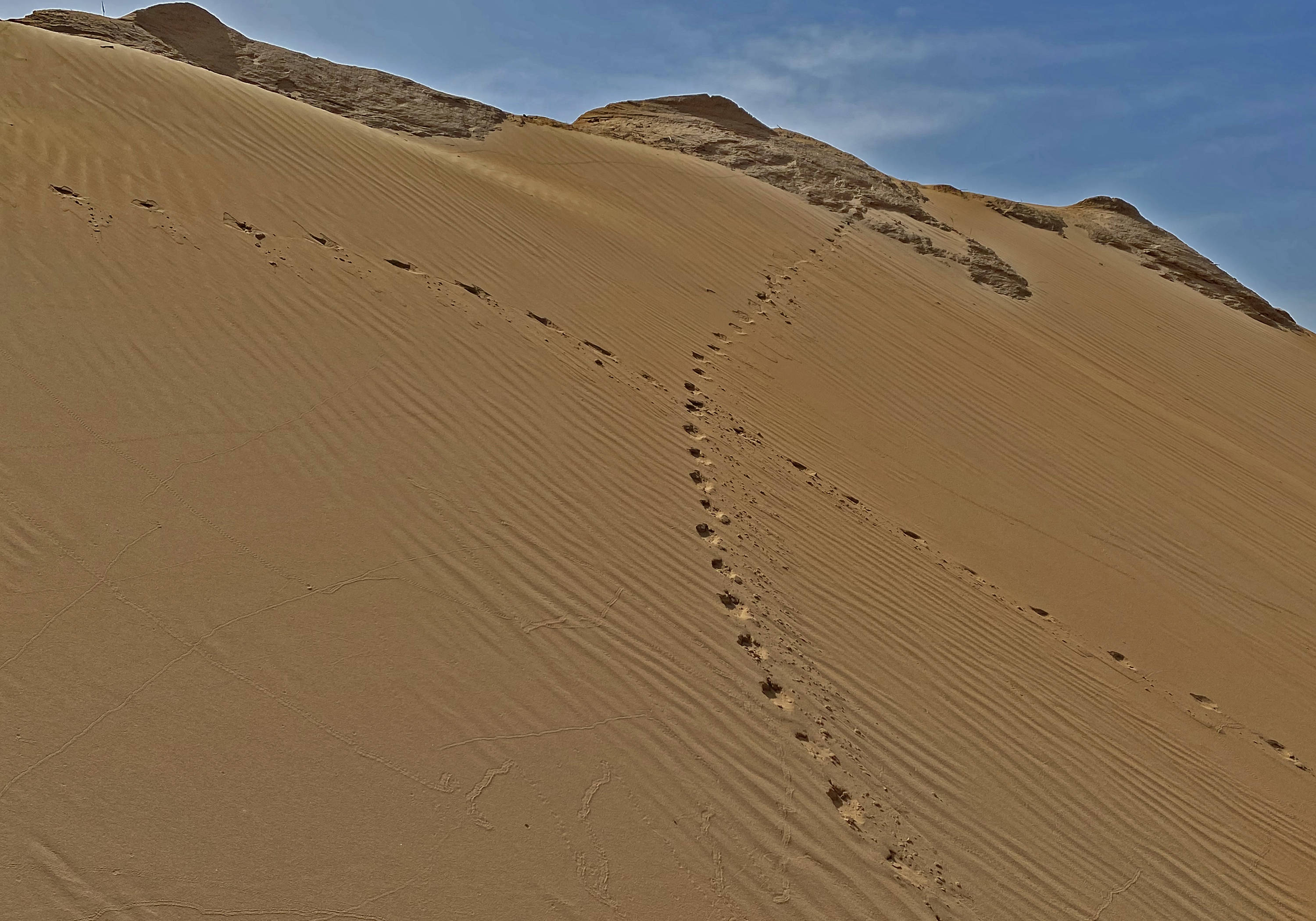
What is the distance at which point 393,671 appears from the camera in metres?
3.78

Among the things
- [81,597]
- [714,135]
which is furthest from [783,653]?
[714,135]

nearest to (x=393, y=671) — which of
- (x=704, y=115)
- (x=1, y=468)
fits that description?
(x=1, y=468)

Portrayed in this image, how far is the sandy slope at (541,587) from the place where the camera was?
324 centimetres

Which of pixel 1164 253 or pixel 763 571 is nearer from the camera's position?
pixel 763 571

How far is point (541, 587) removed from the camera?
4504mm

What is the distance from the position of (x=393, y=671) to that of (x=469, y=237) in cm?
585

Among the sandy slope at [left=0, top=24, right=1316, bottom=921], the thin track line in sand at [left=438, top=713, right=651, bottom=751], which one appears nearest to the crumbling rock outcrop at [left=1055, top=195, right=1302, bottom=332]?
the sandy slope at [left=0, top=24, right=1316, bottom=921]

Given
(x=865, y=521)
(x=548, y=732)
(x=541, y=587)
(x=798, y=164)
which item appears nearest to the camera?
(x=548, y=732)

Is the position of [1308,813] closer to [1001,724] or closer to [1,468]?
[1001,724]

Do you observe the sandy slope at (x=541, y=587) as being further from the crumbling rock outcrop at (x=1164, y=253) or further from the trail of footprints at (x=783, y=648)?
the crumbling rock outcrop at (x=1164, y=253)

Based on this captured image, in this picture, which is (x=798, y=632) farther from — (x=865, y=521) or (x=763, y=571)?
(x=865, y=521)

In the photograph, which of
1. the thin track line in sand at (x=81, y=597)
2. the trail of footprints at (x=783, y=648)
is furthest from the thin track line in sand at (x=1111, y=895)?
the thin track line in sand at (x=81, y=597)

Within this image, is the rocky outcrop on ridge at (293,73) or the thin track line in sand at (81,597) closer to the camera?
the thin track line in sand at (81,597)

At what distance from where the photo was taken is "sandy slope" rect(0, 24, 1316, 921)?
3.24 m
